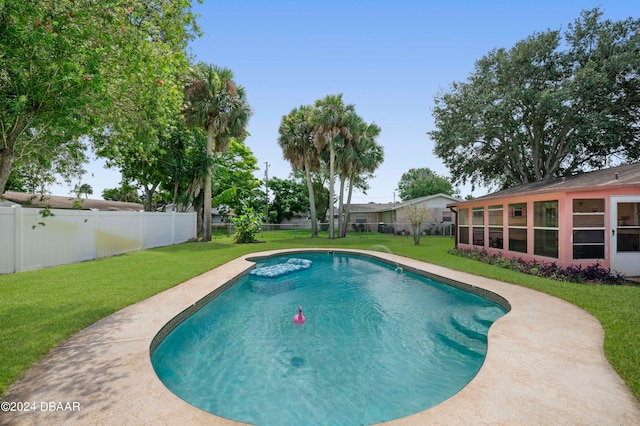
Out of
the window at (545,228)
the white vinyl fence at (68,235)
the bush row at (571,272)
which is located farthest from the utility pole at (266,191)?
the window at (545,228)

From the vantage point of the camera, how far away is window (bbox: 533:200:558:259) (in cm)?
862

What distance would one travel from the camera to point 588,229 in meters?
8.13

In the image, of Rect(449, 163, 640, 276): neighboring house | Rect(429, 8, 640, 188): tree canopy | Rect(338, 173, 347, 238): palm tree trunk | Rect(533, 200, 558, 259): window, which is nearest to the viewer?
Rect(449, 163, 640, 276): neighboring house

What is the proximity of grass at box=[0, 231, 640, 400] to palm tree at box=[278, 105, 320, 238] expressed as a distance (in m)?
13.8

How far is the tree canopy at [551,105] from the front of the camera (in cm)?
1521

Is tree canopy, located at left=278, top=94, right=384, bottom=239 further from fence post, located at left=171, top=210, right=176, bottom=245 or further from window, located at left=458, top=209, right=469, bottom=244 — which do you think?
fence post, located at left=171, top=210, right=176, bottom=245

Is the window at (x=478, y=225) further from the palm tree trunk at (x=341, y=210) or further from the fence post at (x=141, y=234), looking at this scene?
the fence post at (x=141, y=234)

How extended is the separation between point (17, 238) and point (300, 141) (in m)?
16.7

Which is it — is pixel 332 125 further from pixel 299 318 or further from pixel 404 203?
pixel 299 318

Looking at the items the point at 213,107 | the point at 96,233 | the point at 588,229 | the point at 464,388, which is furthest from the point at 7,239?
the point at 588,229

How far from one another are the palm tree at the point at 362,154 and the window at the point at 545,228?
13100 mm

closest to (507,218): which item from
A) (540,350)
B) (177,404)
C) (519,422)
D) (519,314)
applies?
(519,314)

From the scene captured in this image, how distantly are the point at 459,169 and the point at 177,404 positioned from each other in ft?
75.3

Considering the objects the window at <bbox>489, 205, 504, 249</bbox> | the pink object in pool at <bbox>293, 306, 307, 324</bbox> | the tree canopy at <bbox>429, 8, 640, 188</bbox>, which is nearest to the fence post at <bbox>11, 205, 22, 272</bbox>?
the pink object in pool at <bbox>293, 306, 307, 324</bbox>
